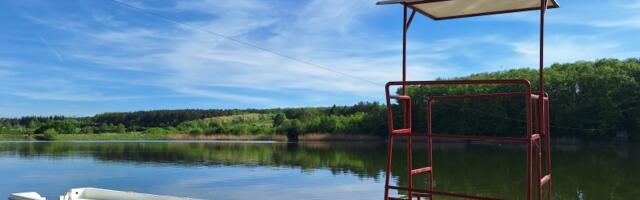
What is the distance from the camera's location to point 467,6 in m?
4.73

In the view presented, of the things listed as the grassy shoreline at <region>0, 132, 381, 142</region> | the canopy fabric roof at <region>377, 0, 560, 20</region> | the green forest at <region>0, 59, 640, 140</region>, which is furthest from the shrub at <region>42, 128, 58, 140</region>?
the canopy fabric roof at <region>377, 0, 560, 20</region>

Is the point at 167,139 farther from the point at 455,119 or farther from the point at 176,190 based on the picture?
the point at 176,190

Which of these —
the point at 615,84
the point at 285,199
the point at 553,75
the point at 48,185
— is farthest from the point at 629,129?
the point at 48,185

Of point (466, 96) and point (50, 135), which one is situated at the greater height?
point (466, 96)

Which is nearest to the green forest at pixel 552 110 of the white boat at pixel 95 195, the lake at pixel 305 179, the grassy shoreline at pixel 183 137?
the grassy shoreline at pixel 183 137

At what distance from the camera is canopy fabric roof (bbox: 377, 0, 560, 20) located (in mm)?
4466

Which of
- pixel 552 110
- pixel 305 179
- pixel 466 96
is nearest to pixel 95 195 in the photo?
pixel 466 96

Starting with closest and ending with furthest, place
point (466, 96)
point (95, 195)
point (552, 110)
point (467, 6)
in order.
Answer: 1. point (467, 6)
2. point (466, 96)
3. point (95, 195)
4. point (552, 110)

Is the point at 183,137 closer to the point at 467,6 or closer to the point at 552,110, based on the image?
the point at 552,110

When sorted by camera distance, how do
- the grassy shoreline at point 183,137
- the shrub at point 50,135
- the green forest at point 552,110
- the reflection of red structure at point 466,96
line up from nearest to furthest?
1. the reflection of red structure at point 466,96
2. the green forest at point 552,110
3. the grassy shoreline at point 183,137
4. the shrub at point 50,135

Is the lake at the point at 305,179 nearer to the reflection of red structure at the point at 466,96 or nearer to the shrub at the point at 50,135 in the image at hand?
the reflection of red structure at the point at 466,96

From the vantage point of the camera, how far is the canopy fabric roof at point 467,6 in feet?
14.7

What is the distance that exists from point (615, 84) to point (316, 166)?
32211 millimetres

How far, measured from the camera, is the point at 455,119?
57750 mm
